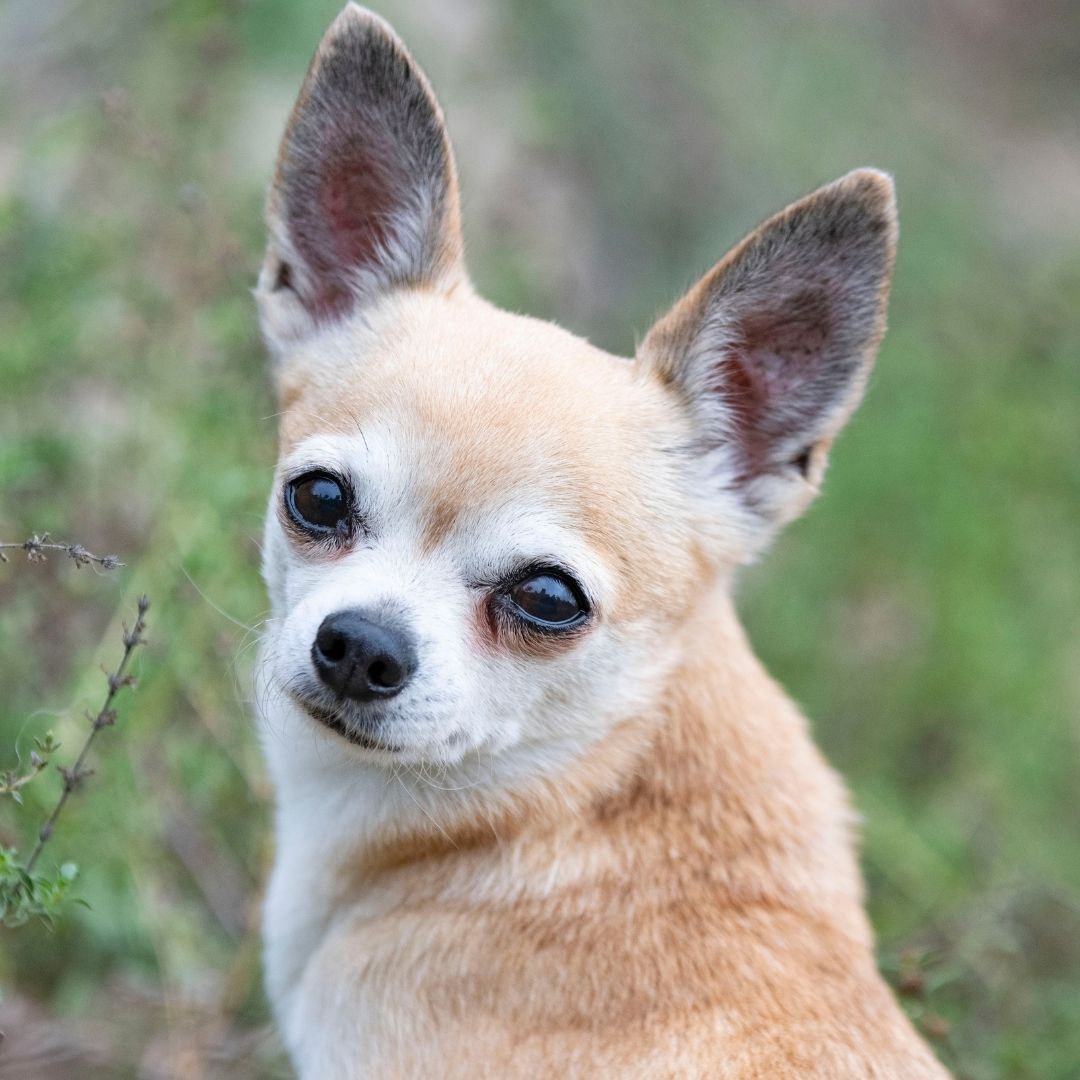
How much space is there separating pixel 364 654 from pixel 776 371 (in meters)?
1.39

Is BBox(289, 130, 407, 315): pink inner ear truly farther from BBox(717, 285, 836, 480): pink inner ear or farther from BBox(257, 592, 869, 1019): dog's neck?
BBox(257, 592, 869, 1019): dog's neck

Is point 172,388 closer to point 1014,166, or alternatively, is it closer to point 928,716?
point 928,716

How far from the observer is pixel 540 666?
326cm

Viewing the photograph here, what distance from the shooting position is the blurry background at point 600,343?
13.9ft

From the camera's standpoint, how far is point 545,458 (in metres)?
3.16

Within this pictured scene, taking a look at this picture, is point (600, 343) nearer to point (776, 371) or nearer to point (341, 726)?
point (776, 371)

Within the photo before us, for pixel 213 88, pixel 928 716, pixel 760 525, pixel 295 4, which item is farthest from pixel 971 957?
pixel 295 4

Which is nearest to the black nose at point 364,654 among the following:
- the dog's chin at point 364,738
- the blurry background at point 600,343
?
the dog's chin at point 364,738

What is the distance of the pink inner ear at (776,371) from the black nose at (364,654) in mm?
1208

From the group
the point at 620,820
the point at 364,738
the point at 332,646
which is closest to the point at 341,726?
the point at 364,738

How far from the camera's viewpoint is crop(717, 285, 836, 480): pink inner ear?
11.1ft

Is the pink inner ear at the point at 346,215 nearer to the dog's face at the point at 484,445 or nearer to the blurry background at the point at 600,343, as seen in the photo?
the dog's face at the point at 484,445

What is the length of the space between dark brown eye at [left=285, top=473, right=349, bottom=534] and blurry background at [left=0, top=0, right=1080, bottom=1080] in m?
0.49

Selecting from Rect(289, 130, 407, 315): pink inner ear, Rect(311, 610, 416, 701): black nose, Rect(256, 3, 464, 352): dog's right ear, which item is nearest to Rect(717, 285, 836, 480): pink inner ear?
Rect(256, 3, 464, 352): dog's right ear
